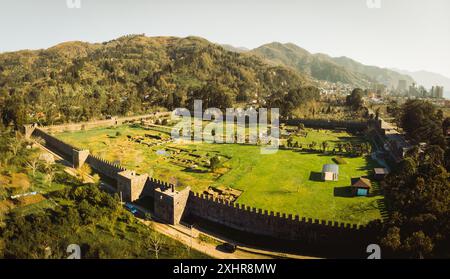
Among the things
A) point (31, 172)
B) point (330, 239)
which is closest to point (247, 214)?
point (330, 239)

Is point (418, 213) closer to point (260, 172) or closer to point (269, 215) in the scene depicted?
point (269, 215)

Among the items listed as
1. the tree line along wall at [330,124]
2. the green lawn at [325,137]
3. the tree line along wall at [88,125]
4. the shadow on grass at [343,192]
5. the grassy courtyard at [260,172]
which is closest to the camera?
the grassy courtyard at [260,172]

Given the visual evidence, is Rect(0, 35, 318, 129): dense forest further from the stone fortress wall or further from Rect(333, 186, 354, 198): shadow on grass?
Rect(333, 186, 354, 198): shadow on grass

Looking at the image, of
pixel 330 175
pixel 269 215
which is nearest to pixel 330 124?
pixel 330 175

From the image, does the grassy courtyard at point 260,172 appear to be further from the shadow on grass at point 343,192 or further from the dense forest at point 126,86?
the dense forest at point 126,86

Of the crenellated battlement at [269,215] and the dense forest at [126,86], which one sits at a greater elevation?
the dense forest at [126,86]

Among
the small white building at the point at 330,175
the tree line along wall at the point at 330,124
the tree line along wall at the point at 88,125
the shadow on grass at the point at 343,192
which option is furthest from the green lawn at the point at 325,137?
the tree line along wall at the point at 88,125
